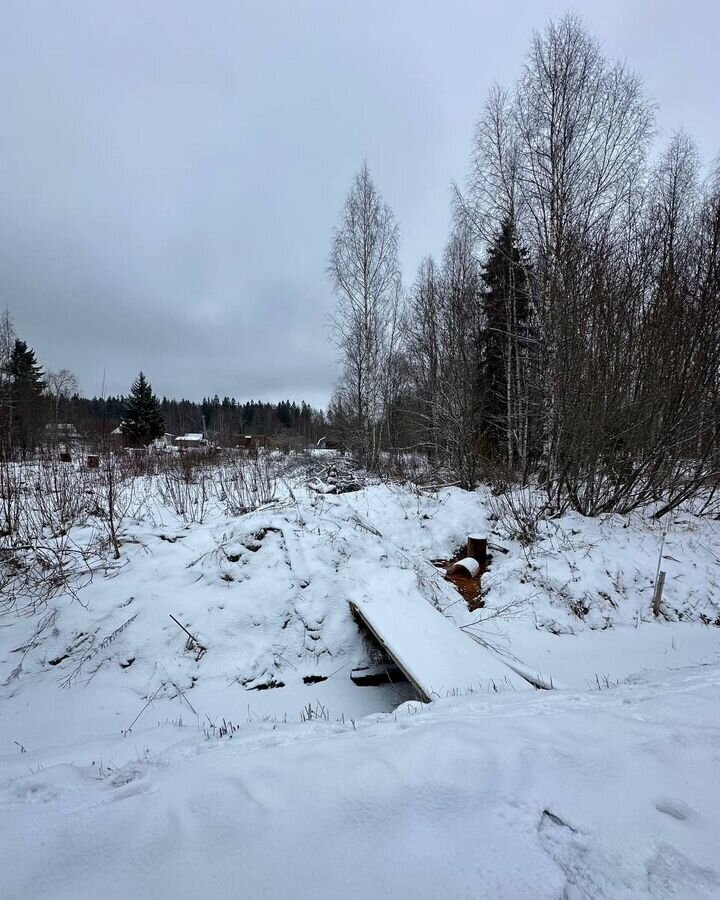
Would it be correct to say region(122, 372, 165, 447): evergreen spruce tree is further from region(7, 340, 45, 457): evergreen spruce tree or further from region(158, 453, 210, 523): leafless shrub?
region(158, 453, 210, 523): leafless shrub

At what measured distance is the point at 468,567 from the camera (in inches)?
219

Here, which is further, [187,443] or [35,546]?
[187,443]

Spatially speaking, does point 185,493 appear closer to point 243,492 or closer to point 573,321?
point 243,492

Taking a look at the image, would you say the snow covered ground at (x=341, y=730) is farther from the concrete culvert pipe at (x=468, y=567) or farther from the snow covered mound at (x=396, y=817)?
the concrete culvert pipe at (x=468, y=567)

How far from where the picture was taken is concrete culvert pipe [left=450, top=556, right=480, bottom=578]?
18.2 feet

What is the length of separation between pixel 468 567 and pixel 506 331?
7.16m

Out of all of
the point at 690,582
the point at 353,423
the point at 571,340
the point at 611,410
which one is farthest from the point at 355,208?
the point at 690,582

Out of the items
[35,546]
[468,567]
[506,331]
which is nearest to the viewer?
[35,546]

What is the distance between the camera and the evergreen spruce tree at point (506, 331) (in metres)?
9.30

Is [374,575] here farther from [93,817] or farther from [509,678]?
[93,817]

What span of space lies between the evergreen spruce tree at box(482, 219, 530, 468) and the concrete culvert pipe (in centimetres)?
388

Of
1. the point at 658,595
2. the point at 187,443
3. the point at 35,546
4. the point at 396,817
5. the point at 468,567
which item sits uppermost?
the point at 187,443

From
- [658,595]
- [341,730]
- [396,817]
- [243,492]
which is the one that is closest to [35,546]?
[243,492]

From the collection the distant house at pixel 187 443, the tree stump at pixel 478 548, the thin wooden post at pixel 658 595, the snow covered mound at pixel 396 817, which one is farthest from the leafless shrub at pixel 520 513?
the distant house at pixel 187 443
